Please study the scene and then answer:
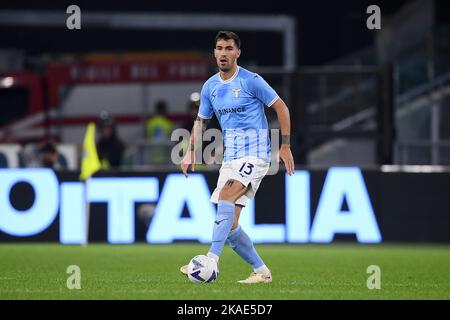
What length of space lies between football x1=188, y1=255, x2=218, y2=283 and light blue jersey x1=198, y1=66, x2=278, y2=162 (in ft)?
3.30

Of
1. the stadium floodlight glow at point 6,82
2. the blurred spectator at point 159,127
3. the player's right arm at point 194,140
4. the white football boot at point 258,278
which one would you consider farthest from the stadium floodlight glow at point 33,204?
the stadium floodlight glow at point 6,82

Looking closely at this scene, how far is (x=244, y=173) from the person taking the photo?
11086mm

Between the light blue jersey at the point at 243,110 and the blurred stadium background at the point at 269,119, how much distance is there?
2.18 metres

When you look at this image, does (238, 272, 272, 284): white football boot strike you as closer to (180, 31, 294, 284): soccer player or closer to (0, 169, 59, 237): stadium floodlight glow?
(180, 31, 294, 284): soccer player

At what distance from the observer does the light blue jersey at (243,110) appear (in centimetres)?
1115

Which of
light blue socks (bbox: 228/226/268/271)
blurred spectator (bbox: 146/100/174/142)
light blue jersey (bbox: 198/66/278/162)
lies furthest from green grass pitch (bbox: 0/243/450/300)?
blurred spectator (bbox: 146/100/174/142)

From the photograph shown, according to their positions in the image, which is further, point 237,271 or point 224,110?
point 237,271

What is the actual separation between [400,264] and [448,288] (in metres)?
3.04

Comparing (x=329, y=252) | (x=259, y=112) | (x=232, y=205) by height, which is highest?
(x=259, y=112)

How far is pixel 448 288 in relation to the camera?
11273 mm

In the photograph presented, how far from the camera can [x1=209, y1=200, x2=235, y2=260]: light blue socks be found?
35.9 feet

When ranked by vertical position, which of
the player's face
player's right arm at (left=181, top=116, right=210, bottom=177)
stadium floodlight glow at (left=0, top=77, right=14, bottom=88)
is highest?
→ stadium floodlight glow at (left=0, top=77, right=14, bottom=88)
